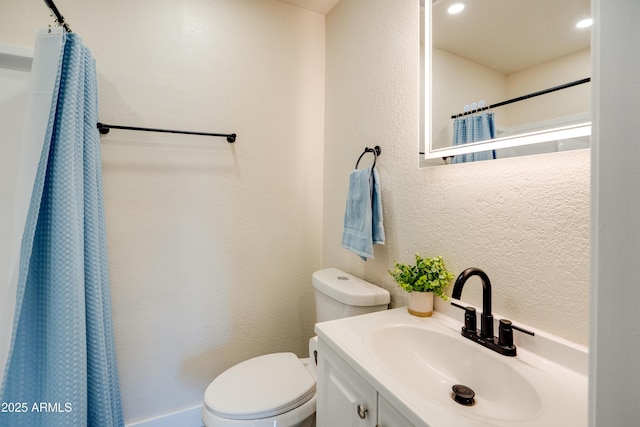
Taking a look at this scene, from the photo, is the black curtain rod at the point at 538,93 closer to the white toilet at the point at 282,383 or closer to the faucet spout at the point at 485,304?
the faucet spout at the point at 485,304

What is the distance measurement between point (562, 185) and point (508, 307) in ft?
1.24

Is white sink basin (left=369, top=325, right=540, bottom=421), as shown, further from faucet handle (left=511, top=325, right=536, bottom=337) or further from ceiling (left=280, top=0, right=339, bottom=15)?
ceiling (left=280, top=0, right=339, bottom=15)

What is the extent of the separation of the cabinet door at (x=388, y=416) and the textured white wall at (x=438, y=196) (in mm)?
477

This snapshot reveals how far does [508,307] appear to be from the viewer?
852 mm

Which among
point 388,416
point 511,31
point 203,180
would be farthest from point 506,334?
point 203,180

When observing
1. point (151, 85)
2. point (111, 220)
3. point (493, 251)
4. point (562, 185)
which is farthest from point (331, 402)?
point (151, 85)

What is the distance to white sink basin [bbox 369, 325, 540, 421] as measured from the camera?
0.68m

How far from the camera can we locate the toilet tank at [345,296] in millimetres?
1209

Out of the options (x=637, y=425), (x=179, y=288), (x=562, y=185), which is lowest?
(x=179, y=288)

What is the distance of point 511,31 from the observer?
0.87 meters

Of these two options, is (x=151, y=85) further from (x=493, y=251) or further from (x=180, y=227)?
(x=493, y=251)

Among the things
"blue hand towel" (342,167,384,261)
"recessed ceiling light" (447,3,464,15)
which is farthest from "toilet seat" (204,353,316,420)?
"recessed ceiling light" (447,3,464,15)

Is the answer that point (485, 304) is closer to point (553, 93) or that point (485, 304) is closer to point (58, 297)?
point (553, 93)

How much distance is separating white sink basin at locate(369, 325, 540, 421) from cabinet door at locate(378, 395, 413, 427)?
0.07m
